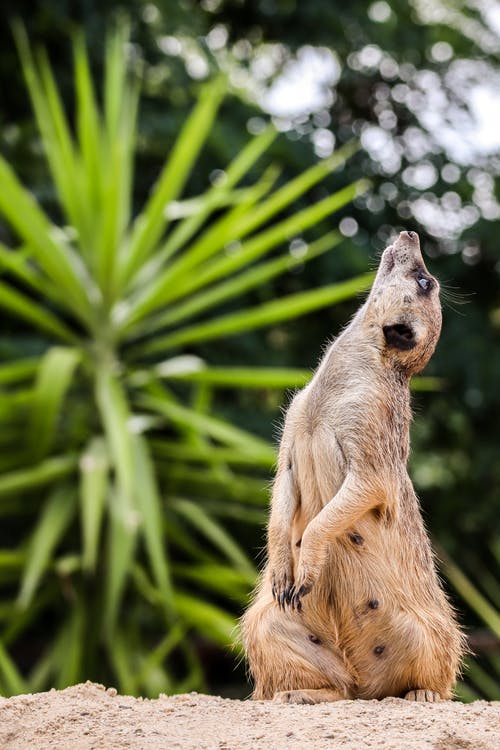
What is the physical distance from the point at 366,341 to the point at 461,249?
1012 cm

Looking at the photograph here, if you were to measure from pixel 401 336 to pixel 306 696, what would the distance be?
3.05 feet

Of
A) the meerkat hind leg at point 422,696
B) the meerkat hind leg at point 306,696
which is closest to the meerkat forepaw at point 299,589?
the meerkat hind leg at point 306,696

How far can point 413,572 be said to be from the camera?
3055mm

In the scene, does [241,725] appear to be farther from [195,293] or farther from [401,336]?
[195,293]

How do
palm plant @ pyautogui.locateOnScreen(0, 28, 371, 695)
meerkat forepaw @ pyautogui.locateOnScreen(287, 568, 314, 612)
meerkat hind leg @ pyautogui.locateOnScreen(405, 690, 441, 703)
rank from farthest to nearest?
palm plant @ pyautogui.locateOnScreen(0, 28, 371, 695) → meerkat hind leg @ pyautogui.locateOnScreen(405, 690, 441, 703) → meerkat forepaw @ pyautogui.locateOnScreen(287, 568, 314, 612)

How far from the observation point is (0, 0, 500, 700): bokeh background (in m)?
7.80

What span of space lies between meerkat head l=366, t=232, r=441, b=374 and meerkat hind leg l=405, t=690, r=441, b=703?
0.82 m

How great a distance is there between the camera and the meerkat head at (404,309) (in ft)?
9.75

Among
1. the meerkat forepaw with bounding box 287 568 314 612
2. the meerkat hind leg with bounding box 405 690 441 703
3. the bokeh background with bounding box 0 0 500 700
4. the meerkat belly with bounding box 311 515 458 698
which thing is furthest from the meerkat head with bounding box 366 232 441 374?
the bokeh background with bounding box 0 0 500 700

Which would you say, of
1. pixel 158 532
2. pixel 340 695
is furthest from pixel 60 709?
pixel 158 532

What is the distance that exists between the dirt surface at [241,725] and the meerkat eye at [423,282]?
1.03m

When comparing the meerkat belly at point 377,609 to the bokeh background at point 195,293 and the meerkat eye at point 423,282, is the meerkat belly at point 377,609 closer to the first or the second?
the meerkat eye at point 423,282

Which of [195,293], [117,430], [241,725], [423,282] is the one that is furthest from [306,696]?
[195,293]

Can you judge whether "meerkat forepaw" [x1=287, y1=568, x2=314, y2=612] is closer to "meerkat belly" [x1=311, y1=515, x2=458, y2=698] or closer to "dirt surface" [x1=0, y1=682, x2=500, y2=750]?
"meerkat belly" [x1=311, y1=515, x2=458, y2=698]
